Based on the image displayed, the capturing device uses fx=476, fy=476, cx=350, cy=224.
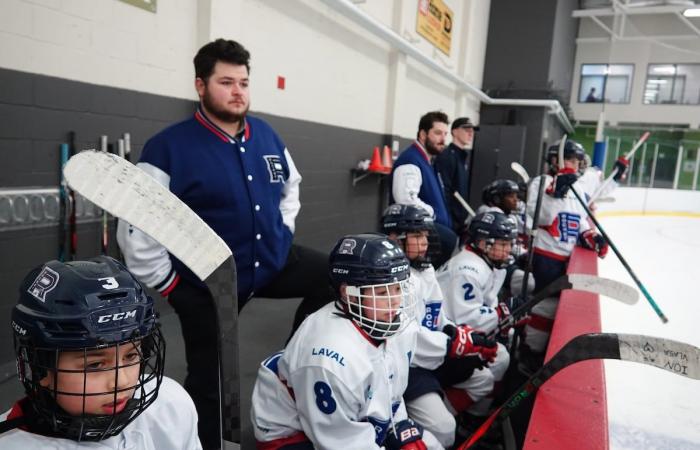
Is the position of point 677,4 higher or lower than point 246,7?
higher

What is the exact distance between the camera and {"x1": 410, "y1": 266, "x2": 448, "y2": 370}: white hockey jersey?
5.44 ft

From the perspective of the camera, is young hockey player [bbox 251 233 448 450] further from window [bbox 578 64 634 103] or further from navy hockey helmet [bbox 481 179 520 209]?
window [bbox 578 64 634 103]

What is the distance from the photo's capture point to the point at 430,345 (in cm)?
166

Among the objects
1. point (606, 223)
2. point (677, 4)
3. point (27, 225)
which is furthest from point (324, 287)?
point (677, 4)

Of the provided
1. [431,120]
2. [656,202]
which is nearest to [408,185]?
[431,120]

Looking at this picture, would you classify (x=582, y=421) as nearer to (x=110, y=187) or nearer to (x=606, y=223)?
(x=110, y=187)

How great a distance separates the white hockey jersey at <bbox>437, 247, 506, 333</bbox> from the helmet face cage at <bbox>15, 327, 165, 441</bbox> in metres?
1.52

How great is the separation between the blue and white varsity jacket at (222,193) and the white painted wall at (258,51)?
1.02 m

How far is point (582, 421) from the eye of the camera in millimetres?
1117

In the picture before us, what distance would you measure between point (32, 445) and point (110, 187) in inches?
17.4

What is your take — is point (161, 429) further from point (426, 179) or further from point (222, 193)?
point (426, 179)

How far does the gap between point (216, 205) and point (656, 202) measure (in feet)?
30.7

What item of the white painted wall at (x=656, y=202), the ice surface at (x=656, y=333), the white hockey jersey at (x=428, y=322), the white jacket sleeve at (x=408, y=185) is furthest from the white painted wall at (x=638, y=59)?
the white hockey jersey at (x=428, y=322)

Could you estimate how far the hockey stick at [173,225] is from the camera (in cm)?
61
